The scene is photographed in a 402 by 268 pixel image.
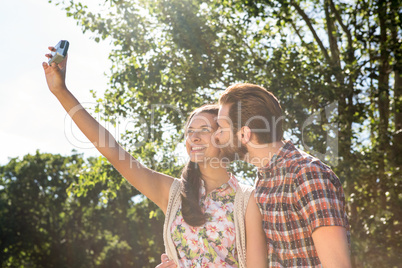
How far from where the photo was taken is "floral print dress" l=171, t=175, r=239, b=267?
3.11m

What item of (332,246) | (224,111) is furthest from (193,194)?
(332,246)

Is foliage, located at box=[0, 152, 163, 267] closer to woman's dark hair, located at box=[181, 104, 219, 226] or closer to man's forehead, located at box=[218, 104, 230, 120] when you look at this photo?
woman's dark hair, located at box=[181, 104, 219, 226]

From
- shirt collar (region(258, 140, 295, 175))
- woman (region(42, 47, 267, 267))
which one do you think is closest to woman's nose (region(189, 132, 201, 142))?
woman (region(42, 47, 267, 267))

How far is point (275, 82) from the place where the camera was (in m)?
8.56

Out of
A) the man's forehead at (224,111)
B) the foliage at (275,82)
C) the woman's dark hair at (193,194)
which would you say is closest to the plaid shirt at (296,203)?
the man's forehead at (224,111)

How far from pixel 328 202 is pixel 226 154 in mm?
1349

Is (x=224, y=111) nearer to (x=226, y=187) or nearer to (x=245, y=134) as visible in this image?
(x=245, y=134)

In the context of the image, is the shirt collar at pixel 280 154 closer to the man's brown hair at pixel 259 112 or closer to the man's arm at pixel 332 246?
the man's brown hair at pixel 259 112

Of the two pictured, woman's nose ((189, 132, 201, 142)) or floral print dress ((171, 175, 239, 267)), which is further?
woman's nose ((189, 132, 201, 142))

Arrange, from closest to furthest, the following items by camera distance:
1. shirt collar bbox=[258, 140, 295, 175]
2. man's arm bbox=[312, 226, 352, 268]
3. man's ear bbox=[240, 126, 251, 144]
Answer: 1. man's arm bbox=[312, 226, 352, 268]
2. shirt collar bbox=[258, 140, 295, 175]
3. man's ear bbox=[240, 126, 251, 144]

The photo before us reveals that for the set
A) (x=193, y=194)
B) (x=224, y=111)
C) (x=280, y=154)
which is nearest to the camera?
(x=280, y=154)

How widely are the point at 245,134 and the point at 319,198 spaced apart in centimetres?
72

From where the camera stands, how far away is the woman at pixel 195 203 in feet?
9.93

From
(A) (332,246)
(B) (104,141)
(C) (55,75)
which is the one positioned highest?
(C) (55,75)
